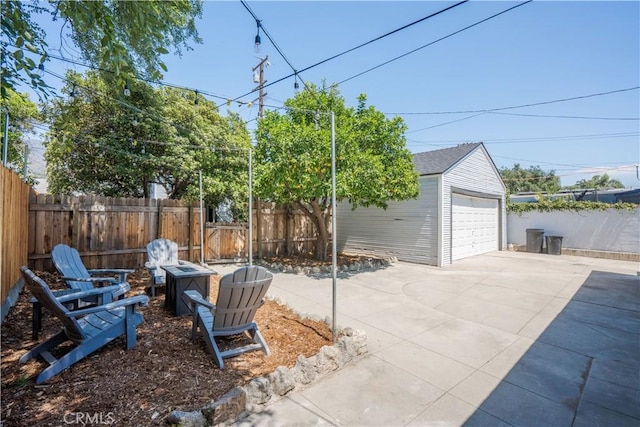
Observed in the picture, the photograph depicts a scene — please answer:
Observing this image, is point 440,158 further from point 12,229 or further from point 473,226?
point 12,229

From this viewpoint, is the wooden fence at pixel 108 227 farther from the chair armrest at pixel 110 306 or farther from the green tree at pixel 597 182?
the green tree at pixel 597 182

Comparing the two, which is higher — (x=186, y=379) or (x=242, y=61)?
(x=242, y=61)

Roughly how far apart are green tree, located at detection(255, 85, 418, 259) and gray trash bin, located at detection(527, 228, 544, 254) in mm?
7526

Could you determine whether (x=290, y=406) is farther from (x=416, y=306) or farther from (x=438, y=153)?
(x=438, y=153)

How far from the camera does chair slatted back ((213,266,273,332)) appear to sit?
9.66 ft

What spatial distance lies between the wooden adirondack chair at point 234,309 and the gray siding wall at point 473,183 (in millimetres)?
7435

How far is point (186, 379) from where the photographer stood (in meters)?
2.64

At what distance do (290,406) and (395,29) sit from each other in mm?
4693

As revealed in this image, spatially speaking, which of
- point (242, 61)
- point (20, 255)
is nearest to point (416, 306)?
point (242, 61)

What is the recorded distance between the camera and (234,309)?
304cm

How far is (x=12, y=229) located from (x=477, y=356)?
6.32 metres

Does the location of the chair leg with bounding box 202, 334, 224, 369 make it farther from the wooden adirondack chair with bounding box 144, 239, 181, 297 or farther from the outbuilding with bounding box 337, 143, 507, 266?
the outbuilding with bounding box 337, 143, 507, 266

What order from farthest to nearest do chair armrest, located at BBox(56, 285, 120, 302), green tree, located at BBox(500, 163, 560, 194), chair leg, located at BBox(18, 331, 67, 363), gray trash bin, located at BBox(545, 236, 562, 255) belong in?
green tree, located at BBox(500, 163, 560, 194), gray trash bin, located at BBox(545, 236, 562, 255), chair armrest, located at BBox(56, 285, 120, 302), chair leg, located at BBox(18, 331, 67, 363)

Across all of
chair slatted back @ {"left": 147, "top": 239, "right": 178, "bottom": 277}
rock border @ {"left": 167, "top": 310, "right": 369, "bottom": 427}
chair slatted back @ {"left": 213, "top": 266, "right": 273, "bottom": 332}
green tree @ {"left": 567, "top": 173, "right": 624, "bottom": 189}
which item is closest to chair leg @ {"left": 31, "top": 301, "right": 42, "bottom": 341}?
chair slatted back @ {"left": 213, "top": 266, "right": 273, "bottom": 332}
